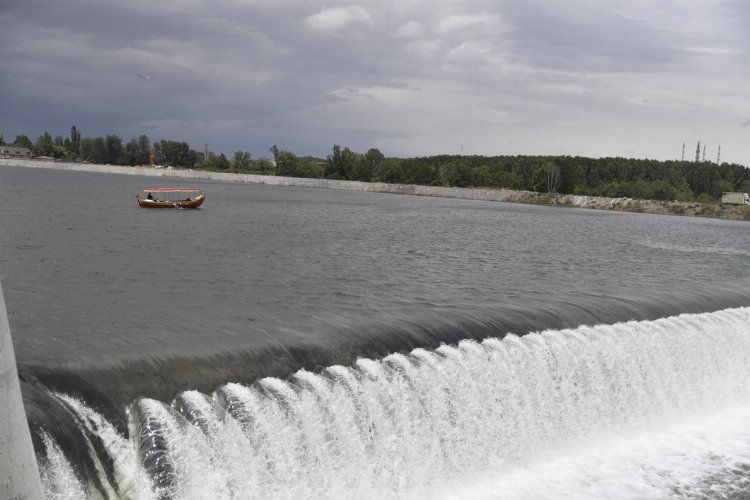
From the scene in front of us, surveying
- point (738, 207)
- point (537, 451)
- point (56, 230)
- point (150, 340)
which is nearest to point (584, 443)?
point (537, 451)

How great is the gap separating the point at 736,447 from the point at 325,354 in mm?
8607

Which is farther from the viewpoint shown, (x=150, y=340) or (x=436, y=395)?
(x=150, y=340)

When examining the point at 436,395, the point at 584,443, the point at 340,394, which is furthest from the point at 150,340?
the point at 584,443

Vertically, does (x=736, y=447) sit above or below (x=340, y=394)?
below

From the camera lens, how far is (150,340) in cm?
1350

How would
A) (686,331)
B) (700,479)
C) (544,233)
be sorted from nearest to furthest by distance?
(700,479), (686,331), (544,233)

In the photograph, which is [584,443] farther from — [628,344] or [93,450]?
[93,450]

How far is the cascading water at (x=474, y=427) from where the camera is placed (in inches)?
358

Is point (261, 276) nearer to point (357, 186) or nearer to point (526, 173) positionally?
point (357, 186)

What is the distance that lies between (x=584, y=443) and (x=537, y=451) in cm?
137

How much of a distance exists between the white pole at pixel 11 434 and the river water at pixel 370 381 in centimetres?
266

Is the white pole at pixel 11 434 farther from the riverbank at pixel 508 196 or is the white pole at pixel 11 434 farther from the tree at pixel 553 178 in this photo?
the tree at pixel 553 178

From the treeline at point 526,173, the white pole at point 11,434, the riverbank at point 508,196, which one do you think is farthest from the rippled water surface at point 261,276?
the treeline at point 526,173

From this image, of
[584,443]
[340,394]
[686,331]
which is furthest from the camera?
[686,331]
